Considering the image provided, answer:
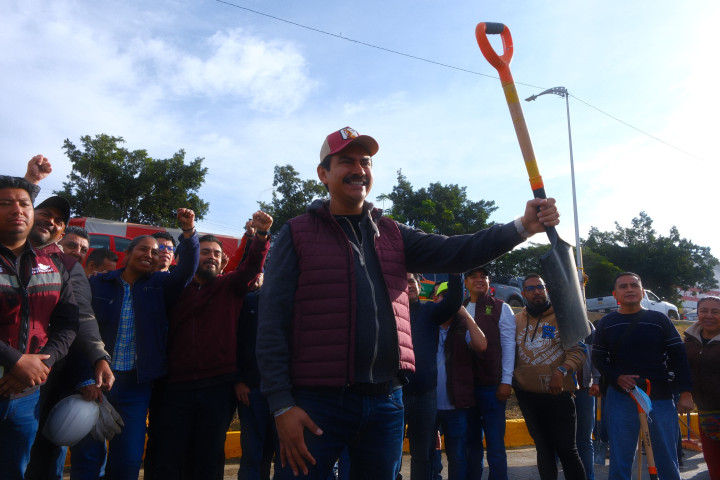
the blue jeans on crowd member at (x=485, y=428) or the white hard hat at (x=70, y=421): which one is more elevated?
the white hard hat at (x=70, y=421)

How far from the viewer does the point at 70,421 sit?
8.97 feet

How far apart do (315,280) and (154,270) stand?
2.37m

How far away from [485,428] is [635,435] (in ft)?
3.97

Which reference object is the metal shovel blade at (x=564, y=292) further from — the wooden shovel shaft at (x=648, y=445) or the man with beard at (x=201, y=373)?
the wooden shovel shaft at (x=648, y=445)

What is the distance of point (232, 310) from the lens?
3.87m

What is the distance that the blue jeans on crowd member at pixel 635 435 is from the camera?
4.04 metres

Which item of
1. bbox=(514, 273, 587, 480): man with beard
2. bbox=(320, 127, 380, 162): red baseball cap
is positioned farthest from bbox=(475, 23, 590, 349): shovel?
bbox=(514, 273, 587, 480): man with beard

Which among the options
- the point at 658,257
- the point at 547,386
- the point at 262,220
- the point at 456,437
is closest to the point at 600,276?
the point at 658,257

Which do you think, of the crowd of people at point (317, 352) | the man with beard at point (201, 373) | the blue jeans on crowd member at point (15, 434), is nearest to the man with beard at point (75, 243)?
the crowd of people at point (317, 352)

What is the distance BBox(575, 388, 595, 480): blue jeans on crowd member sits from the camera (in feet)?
15.1

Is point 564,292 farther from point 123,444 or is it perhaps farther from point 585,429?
point 585,429

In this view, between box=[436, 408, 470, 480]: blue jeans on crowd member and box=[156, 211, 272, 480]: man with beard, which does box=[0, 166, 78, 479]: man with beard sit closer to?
box=[156, 211, 272, 480]: man with beard

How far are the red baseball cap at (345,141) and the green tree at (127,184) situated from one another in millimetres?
21483

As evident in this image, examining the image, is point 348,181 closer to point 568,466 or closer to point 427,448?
point 427,448
